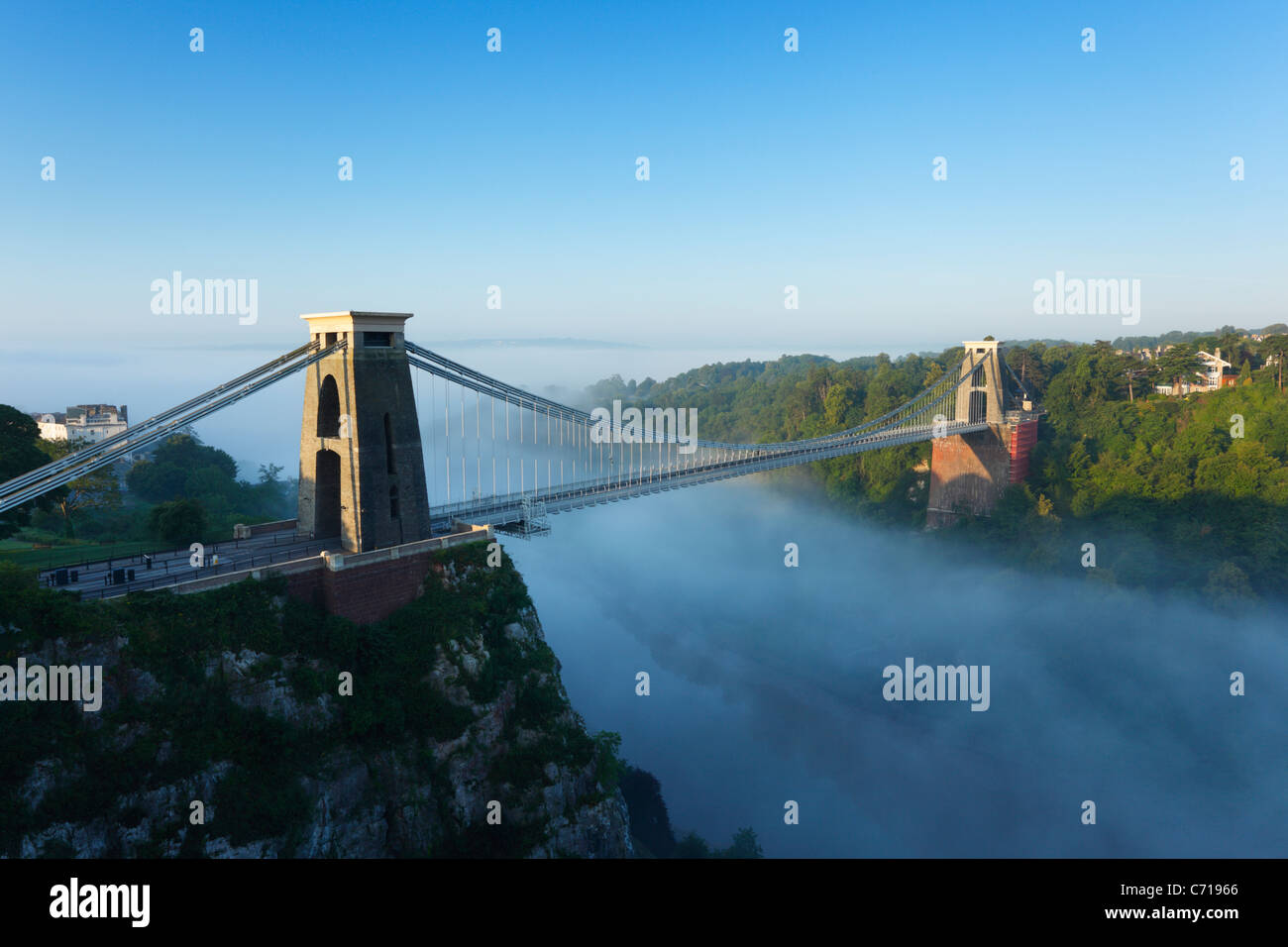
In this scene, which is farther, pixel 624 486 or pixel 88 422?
pixel 88 422

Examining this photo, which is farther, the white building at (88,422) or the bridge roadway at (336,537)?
the white building at (88,422)

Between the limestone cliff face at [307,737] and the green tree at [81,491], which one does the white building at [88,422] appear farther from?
the limestone cliff face at [307,737]

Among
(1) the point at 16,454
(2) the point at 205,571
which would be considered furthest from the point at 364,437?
(1) the point at 16,454

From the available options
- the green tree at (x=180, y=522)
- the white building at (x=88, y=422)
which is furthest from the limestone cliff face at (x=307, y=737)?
the white building at (x=88, y=422)

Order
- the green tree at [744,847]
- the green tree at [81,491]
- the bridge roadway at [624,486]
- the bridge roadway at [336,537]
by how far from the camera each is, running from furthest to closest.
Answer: the green tree at [81,491] → the bridge roadway at [624,486] → the green tree at [744,847] → the bridge roadway at [336,537]

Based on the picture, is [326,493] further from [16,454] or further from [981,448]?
[981,448]

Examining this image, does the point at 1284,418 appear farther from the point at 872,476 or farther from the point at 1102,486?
the point at 872,476

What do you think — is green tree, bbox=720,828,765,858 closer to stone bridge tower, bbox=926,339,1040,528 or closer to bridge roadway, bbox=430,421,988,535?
bridge roadway, bbox=430,421,988,535
